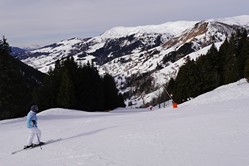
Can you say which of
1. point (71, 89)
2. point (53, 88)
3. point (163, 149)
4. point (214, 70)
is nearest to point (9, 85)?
point (53, 88)

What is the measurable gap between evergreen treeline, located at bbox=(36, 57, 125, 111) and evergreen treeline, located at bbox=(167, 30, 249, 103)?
1688 centimetres

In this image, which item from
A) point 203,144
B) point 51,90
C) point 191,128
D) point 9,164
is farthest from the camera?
point 51,90

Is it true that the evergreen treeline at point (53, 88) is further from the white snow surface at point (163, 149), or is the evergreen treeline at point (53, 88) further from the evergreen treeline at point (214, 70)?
the white snow surface at point (163, 149)

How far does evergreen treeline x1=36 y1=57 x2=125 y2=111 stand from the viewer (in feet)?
160

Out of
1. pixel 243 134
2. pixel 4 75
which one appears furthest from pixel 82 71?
pixel 243 134

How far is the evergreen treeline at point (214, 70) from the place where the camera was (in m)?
54.2

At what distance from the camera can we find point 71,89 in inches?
1908

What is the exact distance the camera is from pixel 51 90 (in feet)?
169

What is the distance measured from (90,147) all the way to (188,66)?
46.3 m

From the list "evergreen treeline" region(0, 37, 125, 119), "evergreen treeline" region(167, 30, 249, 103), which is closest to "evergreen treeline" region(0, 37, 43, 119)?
"evergreen treeline" region(0, 37, 125, 119)

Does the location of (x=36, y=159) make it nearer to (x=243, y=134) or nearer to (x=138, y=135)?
(x=138, y=135)

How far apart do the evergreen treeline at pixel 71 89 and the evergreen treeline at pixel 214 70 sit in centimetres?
1688

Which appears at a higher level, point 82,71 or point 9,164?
point 82,71

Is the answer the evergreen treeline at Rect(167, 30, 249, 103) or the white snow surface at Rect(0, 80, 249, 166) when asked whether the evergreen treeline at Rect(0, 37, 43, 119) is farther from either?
the white snow surface at Rect(0, 80, 249, 166)
